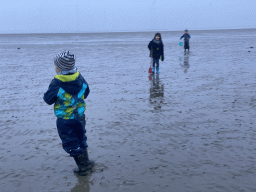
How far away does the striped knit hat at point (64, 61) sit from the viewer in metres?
3.52

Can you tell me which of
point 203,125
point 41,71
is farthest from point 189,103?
point 41,71

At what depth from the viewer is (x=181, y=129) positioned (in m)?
5.63

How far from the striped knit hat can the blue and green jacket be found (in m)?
0.12

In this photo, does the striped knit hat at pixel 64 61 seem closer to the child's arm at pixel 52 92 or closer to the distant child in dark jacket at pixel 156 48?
the child's arm at pixel 52 92

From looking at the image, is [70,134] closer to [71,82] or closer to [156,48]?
[71,82]

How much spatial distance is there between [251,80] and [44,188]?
900 cm

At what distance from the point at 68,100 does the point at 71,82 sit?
10.1 inches

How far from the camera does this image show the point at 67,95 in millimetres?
3613

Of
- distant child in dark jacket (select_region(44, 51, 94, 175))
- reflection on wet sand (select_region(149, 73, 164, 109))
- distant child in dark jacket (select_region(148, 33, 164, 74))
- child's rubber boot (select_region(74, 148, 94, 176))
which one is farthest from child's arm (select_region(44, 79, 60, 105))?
distant child in dark jacket (select_region(148, 33, 164, 74))

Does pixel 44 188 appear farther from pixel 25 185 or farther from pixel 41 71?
pixel 41 71

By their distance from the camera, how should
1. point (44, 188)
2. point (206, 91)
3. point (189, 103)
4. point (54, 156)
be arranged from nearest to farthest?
point (44, 188) < point (54, 156) < point (189, 103) < point (206, 91)

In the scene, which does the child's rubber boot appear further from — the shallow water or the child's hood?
the child's hood

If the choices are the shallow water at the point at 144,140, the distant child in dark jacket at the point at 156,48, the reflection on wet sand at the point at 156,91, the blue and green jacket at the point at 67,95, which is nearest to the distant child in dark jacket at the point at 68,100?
the blue and green jacket at the point at 67,95

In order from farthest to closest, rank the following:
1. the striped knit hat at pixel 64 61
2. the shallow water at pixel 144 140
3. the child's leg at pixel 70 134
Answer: the shallow water at pixel 144 140
the child's leg at pixel 70 134
the striped knit hat at pixel 64 61
